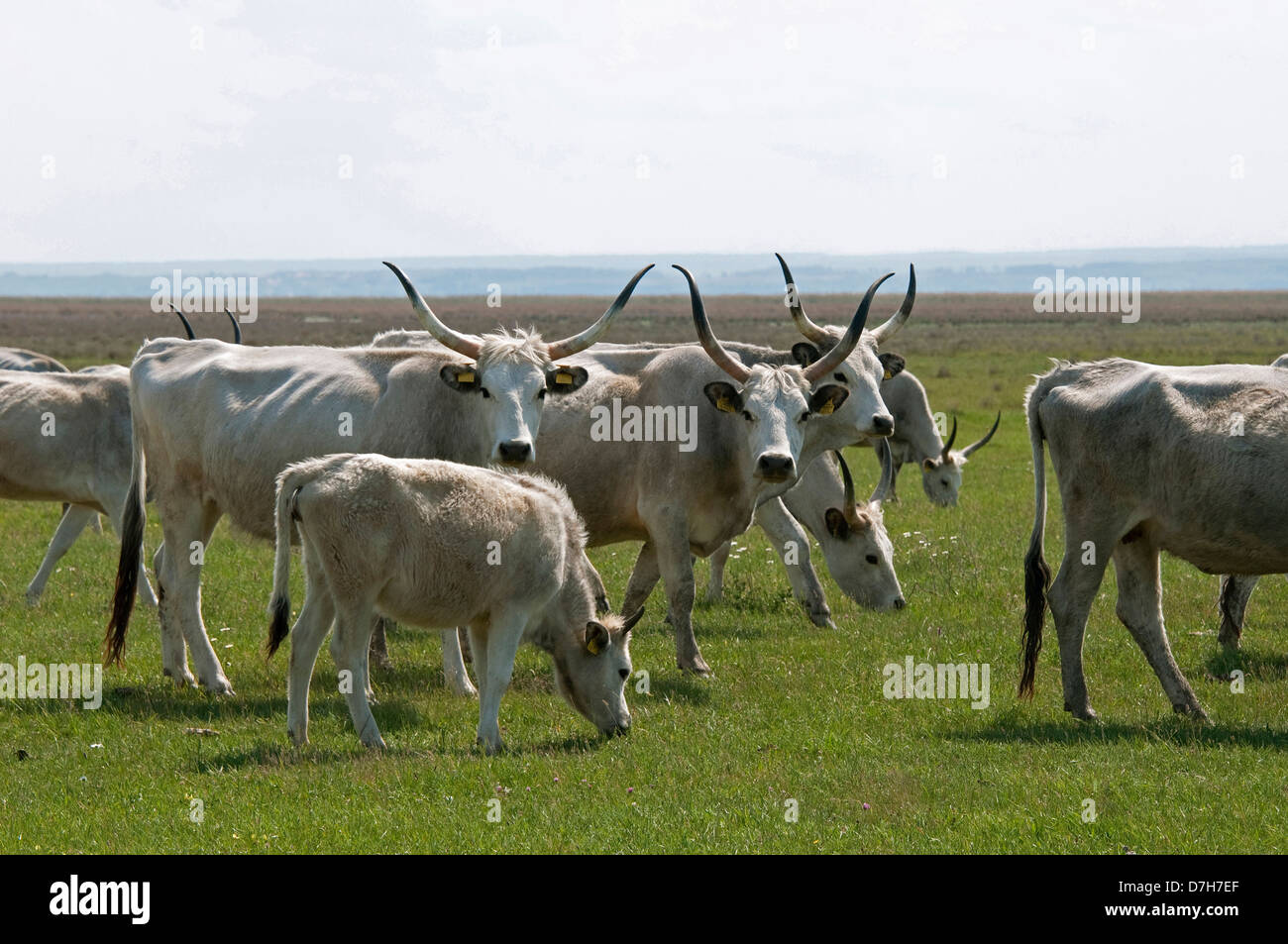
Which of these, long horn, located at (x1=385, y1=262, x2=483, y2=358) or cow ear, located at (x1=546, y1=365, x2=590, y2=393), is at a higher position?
long horn, located at (x1=385, y1=262, x2=483, y2=358)

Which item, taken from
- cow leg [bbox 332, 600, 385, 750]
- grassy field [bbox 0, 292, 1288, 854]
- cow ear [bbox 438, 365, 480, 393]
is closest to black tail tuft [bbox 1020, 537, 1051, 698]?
grassy field [bbox 0, 292, 1288, 854]

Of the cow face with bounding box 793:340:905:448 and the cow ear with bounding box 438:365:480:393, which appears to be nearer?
the cow ear with bounding box 438:365:480:393

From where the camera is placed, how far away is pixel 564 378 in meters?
11.1

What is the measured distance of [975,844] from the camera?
22.8 ft

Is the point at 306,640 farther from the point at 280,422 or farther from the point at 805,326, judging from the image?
the point at 805,326

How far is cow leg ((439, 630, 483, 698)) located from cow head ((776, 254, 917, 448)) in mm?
3859

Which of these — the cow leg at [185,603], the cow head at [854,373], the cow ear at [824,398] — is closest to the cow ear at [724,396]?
the cow ear at [824,398]

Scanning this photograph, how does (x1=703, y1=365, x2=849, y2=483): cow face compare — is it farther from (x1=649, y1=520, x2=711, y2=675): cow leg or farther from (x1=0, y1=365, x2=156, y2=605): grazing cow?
(x1=0, y1=365, x2=156, y2=605): grazing cow

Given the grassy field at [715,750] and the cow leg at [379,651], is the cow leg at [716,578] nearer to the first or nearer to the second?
the grassy field at [715,750]

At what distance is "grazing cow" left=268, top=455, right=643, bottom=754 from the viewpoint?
324 inches

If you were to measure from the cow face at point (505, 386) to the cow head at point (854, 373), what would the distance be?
7.93ft

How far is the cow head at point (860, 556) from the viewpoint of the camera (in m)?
13.8
